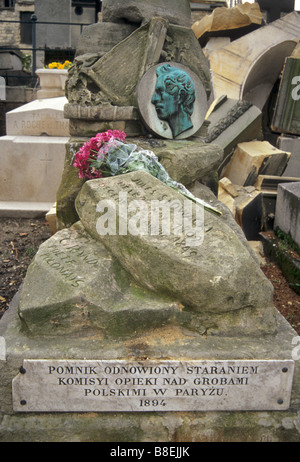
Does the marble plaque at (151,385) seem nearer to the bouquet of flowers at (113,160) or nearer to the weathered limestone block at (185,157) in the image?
the bouquet of flowers at (113,160)

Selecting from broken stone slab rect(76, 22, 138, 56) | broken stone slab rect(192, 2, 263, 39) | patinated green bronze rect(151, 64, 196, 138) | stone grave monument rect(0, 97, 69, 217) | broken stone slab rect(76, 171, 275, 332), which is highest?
broken stone slab rect(192, 2, 263, 39)

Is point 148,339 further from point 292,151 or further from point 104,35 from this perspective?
point 292,151

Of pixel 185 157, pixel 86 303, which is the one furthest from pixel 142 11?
pixel 86 303

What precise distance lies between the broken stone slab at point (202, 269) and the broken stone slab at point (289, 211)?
2162 mm

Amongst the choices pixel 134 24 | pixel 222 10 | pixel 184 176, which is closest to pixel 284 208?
pixel 184 176

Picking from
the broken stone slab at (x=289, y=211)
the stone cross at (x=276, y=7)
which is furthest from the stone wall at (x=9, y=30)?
the broken stone slab at (x=289, y=211)

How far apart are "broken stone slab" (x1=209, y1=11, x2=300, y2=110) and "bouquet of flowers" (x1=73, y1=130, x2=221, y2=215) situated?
3.96 metres

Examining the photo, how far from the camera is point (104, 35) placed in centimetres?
420

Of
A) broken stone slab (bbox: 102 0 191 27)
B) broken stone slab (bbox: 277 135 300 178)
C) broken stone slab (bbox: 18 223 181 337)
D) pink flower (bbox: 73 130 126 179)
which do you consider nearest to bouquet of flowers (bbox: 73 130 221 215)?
pink flower (bbox: 73 130 126 179)

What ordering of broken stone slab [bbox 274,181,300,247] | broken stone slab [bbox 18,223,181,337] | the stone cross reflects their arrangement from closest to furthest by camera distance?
broken stone slab [bbox 18,223,181,337], broken stone slab [bbox 274,181,300,247], the stone cross

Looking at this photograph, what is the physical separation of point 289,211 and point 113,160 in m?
2.22

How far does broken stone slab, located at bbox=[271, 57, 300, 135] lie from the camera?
6.18m

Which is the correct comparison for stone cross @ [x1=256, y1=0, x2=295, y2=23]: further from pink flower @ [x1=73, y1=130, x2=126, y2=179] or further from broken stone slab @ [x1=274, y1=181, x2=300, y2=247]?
pink flower @ [x1=73, y1=130, x2=126, y2=179]

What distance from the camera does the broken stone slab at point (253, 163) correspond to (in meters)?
5.67
